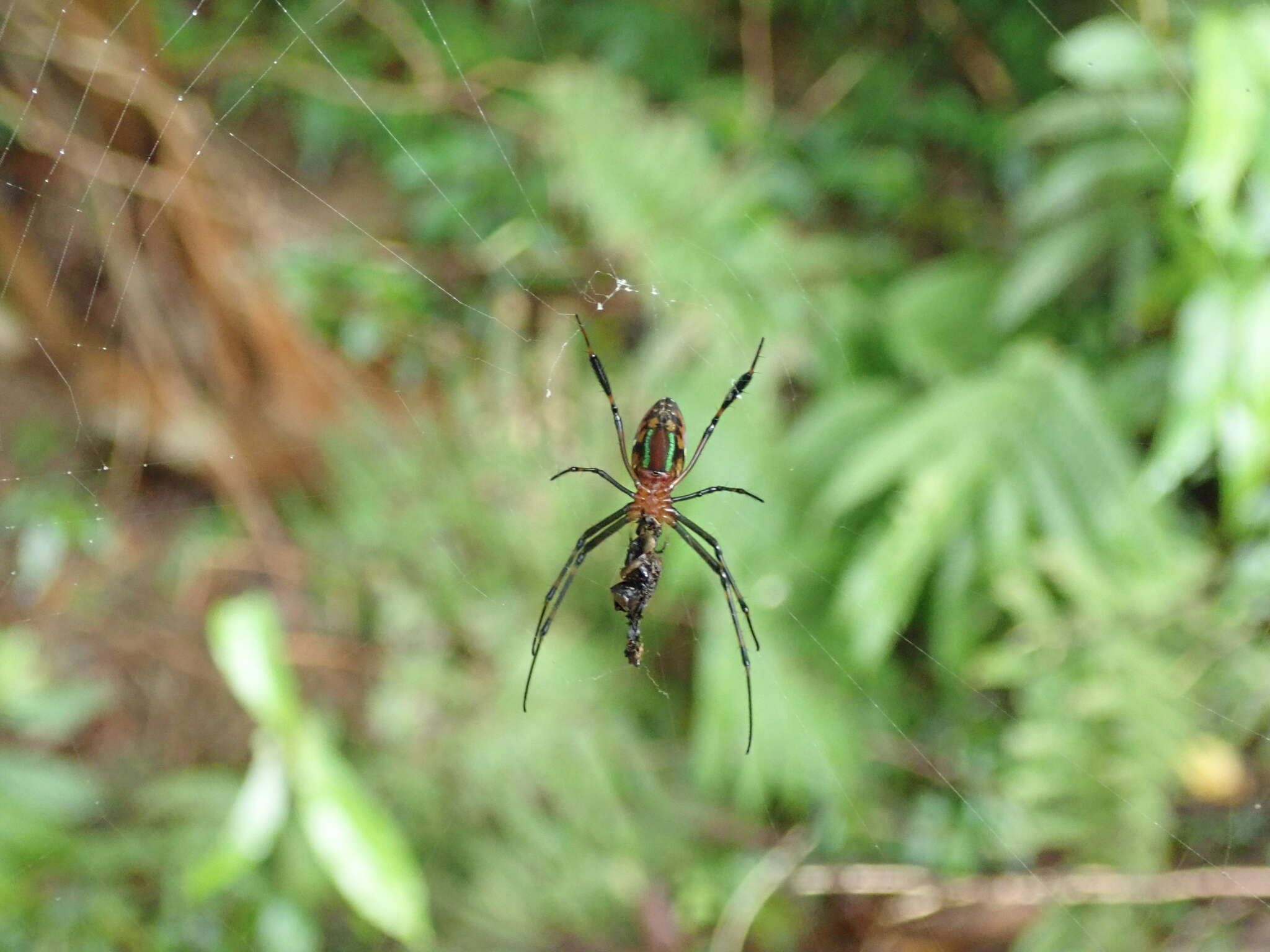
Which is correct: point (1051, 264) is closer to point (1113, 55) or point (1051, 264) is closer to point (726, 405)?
point (1113, 55)

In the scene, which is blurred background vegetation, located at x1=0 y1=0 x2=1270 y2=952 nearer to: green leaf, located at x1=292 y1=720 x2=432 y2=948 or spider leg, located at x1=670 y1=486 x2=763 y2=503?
green leaf, located at x1=292 y1=720 x2=432 y2=948

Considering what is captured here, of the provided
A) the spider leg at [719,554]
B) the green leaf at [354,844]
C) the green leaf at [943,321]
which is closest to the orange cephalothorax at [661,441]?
the spider leg at [719,554]

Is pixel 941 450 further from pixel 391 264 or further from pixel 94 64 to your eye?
pixel 94 64

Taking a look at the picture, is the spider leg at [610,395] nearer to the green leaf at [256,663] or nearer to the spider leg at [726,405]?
the spider leg at [726,405]

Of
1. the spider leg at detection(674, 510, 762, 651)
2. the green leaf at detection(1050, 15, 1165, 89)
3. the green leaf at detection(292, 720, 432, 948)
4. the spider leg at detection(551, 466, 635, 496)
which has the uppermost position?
the green leaf at detection(1050, 15, 1165, 89)

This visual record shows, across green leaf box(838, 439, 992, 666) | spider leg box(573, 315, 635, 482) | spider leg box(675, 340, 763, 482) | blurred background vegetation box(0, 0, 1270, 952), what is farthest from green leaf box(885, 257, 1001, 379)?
spider leg box(573, 315, 635, 482)

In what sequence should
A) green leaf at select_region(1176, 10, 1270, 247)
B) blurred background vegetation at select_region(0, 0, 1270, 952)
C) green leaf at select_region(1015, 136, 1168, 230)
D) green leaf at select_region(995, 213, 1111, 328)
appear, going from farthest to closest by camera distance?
green leaf at select_region(995, 213, 1111, 328) < green leaf at select_region(1015, 136, 1168, 230) < blurred background vegetation at select_region(0, 0, 1270, 952) < green leaf at select_region(1176, 10, 1270, 247)

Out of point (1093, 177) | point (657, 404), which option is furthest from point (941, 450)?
point (1093, 177)
